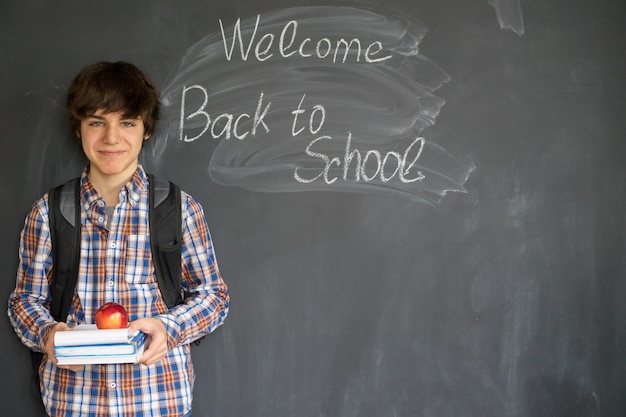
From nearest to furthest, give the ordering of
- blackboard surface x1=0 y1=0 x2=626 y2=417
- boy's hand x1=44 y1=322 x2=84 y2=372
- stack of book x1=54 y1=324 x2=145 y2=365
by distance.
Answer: stack of book x1=54 y1=324 x2=145 y2=365 → boy's hand x1=44 y1=322 x2=84 y2=372 → blackboard surface x1=0 y1=0 x2=626 y2=417

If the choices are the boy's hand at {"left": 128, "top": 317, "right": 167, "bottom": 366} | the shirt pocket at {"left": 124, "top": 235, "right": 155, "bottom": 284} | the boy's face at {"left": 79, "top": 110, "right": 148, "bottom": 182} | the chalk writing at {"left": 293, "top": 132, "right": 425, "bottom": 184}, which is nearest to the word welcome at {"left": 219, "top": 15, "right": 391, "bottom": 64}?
the chalk writing at {"left": 293, "top": 132, "right": 425, "bottom": 184}

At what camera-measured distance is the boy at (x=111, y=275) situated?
1883 mm

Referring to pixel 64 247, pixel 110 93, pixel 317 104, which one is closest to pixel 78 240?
pixel 64 247

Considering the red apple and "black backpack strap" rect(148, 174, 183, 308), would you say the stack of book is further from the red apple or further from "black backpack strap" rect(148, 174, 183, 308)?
"black backpack strap" rect(148, 174, 183, 308)

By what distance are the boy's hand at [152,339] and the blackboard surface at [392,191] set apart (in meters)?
0.49

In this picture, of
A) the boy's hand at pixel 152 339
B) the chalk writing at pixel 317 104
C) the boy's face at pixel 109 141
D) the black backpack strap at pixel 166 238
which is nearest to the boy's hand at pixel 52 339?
the boy's hand at pixel 152 339

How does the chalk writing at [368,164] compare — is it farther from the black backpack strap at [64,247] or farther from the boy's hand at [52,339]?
the boy's hand at [52,339]

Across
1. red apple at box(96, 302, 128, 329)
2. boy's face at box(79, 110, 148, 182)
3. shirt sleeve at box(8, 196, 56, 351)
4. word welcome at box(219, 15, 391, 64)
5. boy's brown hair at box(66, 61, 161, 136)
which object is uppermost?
word welcome at box(219, 15, 391, 64)

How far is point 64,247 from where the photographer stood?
1919 millimetres

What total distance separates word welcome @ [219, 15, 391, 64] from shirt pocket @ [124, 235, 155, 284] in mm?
686

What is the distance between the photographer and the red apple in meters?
1.71

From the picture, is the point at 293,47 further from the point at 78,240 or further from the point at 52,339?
the point at 52,339

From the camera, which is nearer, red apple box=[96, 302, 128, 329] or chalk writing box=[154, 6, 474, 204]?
red apple box=[96, 302, 128, 329]

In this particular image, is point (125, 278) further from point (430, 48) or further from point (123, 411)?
point (430, 48)
